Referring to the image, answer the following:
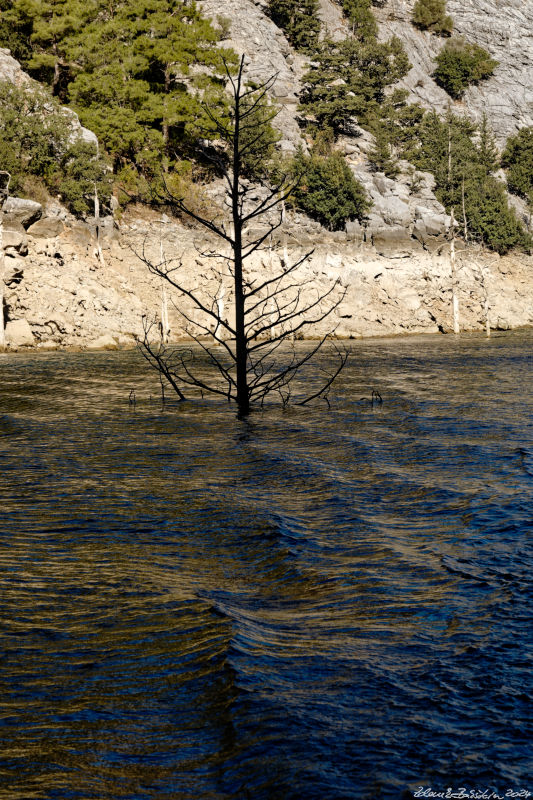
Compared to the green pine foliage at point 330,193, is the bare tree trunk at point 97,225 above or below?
below

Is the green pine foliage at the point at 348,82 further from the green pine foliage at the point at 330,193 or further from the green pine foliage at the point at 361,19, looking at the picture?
the green pine foliage at the point at 330,193

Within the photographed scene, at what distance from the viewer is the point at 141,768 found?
3543 mm

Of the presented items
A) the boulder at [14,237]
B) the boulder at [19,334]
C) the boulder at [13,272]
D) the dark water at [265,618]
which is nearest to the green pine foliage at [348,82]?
the boulder at [14,237]

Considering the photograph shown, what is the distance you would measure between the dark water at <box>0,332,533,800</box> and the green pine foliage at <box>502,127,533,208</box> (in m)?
74.1

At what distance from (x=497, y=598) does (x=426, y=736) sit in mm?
2162

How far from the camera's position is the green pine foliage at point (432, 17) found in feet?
317

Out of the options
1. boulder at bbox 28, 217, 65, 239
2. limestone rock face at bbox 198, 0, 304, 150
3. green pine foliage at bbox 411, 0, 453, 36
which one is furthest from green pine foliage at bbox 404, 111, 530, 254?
boulder at bbox 28, 217, 65, 239

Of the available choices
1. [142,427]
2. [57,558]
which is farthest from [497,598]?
[142,427]

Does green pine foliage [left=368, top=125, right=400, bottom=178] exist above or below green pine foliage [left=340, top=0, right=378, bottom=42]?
below

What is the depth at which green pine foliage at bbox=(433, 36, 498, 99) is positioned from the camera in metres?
91.2

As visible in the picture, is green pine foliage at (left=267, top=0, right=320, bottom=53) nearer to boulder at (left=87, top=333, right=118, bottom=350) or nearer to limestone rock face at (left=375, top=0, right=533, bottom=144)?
limestone rock face at (left=375, top=0, right=533, bottom=144)

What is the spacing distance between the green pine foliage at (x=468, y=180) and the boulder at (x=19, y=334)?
36.1 m

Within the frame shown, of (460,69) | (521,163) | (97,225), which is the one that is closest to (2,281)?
(97,225)

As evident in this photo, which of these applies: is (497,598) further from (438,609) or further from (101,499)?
(101,499)
